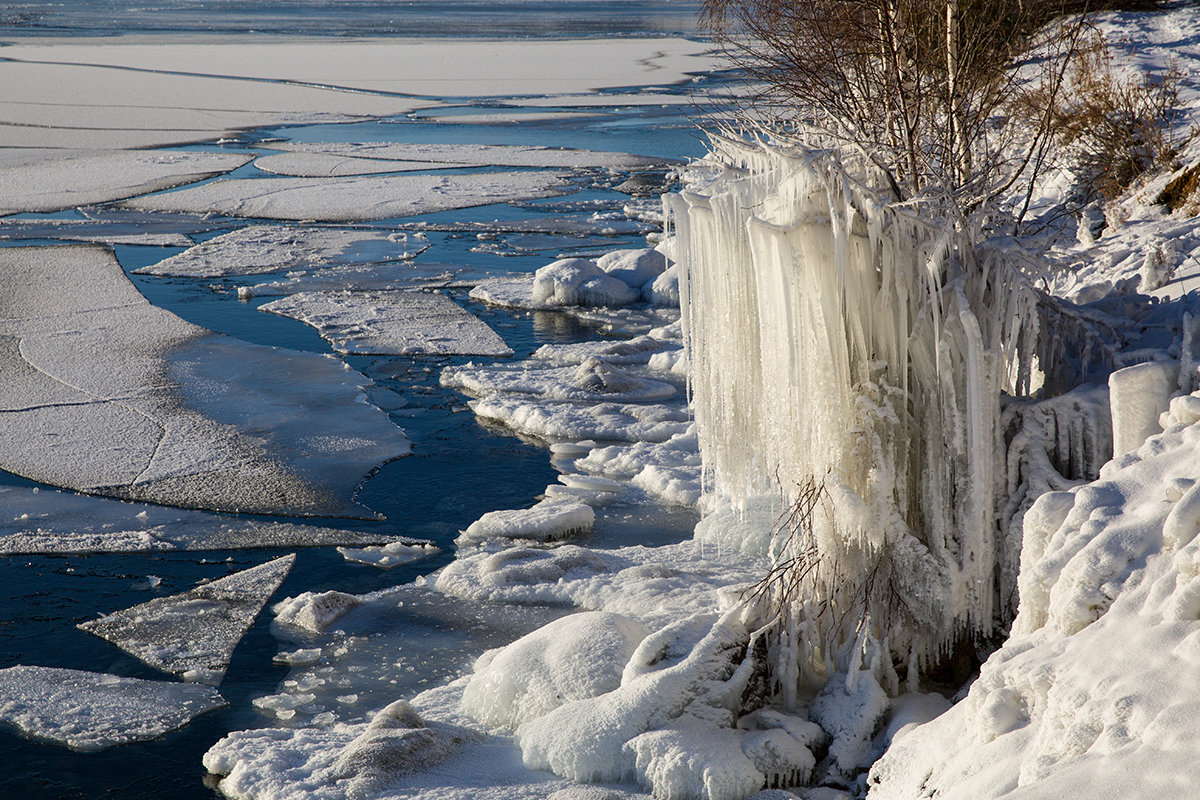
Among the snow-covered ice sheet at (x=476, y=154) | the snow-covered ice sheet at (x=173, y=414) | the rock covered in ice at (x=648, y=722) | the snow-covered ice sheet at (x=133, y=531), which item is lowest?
the rock covered in ice at (x=648, y=722)

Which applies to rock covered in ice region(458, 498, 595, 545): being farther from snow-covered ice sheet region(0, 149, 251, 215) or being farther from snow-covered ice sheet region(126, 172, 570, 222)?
snow-covered ice sheet region(0, 149, 251, 215)

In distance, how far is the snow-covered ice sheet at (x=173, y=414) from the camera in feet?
25.9

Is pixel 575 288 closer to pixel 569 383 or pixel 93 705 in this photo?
pixel 569 383

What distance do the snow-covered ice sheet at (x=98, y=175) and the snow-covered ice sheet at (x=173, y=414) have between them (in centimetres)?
662

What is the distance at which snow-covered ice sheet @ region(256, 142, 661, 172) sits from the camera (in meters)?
22.0

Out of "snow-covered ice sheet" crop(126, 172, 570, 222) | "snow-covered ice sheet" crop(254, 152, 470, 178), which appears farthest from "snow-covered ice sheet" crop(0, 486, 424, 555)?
"snow-covered ice sheet" crop(254, 152, 470, 178)

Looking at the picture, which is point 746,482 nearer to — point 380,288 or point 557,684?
point 557,684

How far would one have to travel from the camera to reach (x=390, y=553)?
274 inches

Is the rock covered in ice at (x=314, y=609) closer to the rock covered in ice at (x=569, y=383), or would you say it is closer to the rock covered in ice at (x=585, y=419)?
the rock covered in ice at (x=585, y=419)

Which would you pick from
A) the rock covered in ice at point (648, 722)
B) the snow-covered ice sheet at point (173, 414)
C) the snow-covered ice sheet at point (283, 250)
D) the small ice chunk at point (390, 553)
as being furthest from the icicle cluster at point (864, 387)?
the snow-covered ice sheet at point (283, 250)

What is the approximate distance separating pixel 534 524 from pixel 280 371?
433cm

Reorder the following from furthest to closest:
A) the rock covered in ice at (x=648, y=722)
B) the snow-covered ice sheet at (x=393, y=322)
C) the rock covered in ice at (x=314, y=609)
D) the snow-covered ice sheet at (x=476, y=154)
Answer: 1. the snow-covered ice sheet at (x=476, y=154)
2. the snow-covered ice sheet at (x=393, y=322)
3. the rock covered in ice at (x=314, y=609)
4. the rock covered in ice at (x=648, y=722)

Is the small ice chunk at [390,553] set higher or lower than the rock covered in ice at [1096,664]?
lower

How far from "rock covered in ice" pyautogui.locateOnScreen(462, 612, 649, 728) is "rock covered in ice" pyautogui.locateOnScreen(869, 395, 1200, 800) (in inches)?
54.8
